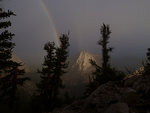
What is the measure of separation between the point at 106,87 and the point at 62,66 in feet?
53.6

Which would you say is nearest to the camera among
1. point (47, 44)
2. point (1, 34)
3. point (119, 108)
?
point (119, 108)

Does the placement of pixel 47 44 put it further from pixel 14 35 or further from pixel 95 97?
pixel 95 97

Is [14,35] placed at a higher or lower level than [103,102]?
higher

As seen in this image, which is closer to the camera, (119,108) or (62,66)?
(119,108)

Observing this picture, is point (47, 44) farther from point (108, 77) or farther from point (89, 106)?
point (89, 106)

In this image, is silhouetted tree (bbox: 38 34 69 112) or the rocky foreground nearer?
the rocky foreground

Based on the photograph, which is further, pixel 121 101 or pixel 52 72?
pixel 52 72

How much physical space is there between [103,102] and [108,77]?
10.3m

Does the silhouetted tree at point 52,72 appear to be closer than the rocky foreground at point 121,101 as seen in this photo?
No

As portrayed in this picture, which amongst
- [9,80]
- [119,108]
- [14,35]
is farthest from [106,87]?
[9,80]

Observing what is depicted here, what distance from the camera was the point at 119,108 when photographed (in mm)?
8508

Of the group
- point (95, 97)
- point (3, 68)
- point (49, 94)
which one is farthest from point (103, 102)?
point (49, 94)

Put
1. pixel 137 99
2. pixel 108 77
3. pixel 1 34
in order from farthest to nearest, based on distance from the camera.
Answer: pixel 108 77 → pixel 1 34 → pixel 137 99

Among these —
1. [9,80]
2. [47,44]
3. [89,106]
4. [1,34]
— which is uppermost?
[47,44]
